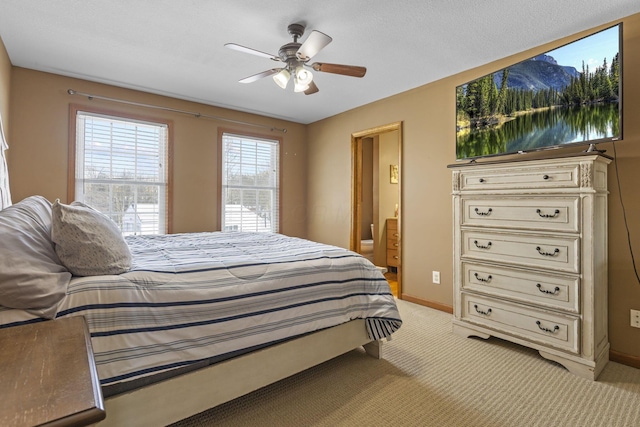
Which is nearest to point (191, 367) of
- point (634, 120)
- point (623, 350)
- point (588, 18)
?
point (623, 350)

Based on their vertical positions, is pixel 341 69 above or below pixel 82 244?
above

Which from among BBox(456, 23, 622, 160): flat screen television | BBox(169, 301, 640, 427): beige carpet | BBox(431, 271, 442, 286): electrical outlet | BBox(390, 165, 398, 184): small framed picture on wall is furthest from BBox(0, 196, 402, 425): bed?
BBox(390, 165, 398, 184): small framed picture on wall

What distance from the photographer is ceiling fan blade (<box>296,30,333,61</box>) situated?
6.58 feet

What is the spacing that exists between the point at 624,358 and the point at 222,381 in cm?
273

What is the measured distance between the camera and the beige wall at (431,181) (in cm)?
224

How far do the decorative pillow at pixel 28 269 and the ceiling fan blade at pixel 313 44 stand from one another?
70.8 inches

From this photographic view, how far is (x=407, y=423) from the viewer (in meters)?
1.63

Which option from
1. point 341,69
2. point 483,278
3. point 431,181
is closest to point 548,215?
point 483,278

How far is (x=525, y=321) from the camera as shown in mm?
2320

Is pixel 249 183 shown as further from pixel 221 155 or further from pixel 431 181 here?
pixel 431 181

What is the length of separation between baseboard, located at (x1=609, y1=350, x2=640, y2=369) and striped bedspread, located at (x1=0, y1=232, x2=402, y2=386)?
1594 mm

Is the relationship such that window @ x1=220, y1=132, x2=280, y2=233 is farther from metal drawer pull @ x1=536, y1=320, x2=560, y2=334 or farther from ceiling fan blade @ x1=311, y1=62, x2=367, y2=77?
metal drawer pull @ x1=536, y1=320, x2=560, y2=334

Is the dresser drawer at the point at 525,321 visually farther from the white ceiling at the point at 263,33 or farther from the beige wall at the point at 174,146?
the beige wall at the point at 174,146

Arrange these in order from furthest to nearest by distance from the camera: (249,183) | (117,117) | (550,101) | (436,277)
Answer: (249,183) → (117,117) → (436,277) → (550,101)
